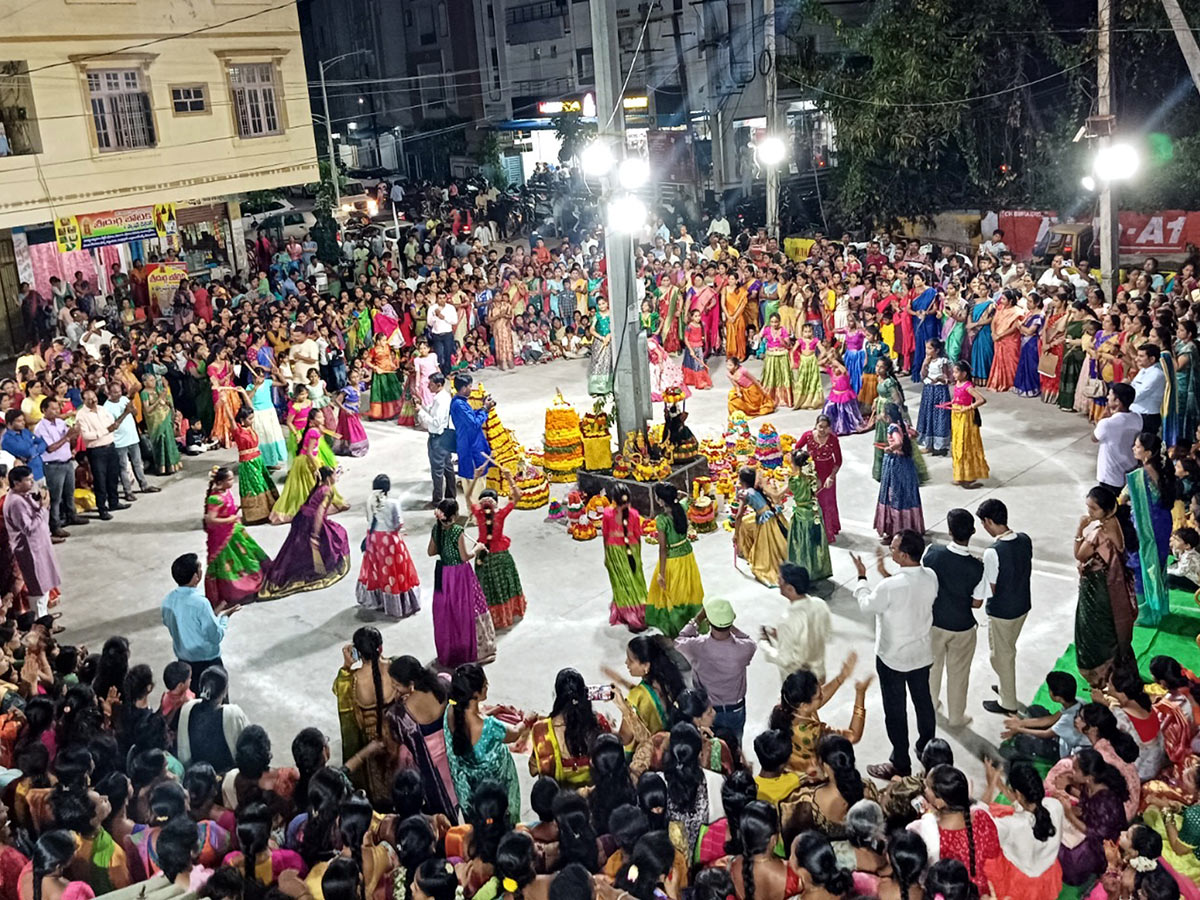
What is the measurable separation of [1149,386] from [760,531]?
3.66 metres

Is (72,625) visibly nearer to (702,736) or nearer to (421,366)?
(421,366)

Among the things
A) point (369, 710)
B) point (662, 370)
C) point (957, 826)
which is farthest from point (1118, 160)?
point (369, 710)

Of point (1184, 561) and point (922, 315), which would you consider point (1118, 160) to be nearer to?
point (922, 315)

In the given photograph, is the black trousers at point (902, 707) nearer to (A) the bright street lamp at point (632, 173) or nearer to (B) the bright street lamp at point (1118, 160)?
(A) the bright street lamp at point (632, 173)

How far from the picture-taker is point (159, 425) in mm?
13875

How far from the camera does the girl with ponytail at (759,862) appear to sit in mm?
4887

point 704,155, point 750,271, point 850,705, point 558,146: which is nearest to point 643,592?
point 850,705

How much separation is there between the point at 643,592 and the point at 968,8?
1613cm

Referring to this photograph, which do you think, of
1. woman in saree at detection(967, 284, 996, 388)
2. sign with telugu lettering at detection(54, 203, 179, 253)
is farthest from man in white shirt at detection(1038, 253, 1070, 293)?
sign with telugu lettering at detection(54, 203, 179, 253)

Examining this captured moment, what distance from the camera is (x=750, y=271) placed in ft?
58.7

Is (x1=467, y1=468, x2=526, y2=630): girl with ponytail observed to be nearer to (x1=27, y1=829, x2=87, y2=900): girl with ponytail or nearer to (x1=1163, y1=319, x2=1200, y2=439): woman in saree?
(x1=27, y1=829, x2=87, y2=900): girl with ponytail

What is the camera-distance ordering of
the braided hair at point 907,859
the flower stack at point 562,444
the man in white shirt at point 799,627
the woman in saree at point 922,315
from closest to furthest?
1. the braided hair at point 907,859
2. the man in white shirt at point 799,627
3. the flower stack at point 562,444
4. the woman in saree at point 922,315

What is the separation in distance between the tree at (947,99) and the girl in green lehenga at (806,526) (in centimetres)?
1428

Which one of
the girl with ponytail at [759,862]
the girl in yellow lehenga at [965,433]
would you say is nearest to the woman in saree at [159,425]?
the girl in yellow lehenga at [965,433]
